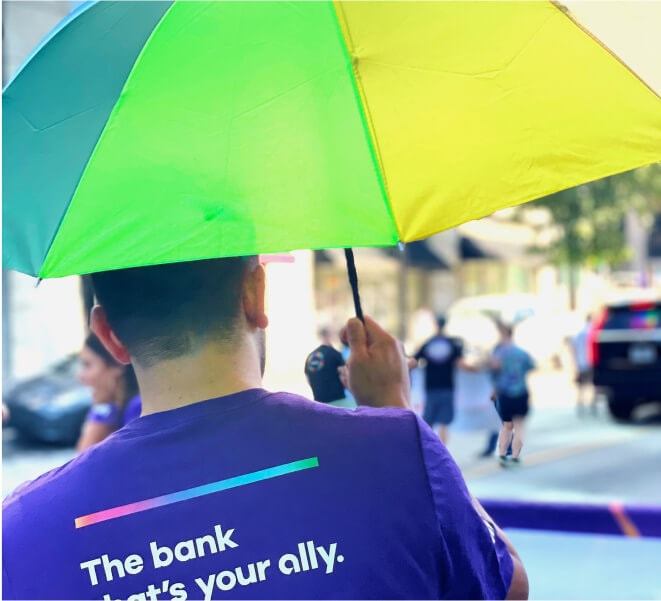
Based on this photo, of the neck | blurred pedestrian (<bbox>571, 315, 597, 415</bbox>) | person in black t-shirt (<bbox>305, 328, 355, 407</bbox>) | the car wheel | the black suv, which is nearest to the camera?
the neck

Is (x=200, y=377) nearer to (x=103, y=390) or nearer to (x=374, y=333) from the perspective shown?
(x=374, y=333)

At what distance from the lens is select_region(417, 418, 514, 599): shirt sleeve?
4.59ft

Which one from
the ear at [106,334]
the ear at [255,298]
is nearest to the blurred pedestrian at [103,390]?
the ear at [106,334]

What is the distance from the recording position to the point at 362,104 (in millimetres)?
1571

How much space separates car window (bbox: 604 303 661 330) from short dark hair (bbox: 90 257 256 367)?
462 inches

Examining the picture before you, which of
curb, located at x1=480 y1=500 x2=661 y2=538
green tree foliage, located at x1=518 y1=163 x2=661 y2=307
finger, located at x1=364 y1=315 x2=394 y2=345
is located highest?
green tree foliage, located at x1=518 y1=163 x2=661 y2=307

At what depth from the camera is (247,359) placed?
1530 mm

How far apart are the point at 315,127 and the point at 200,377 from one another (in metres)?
0.45

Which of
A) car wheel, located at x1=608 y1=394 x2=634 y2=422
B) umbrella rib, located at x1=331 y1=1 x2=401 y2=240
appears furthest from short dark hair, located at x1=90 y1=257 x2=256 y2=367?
car wheel, located at x1=608 y1=394 x2=634 y2=422

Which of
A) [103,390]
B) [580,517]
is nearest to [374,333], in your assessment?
[103,390]

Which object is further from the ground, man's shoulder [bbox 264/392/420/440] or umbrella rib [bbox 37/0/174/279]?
umbrella rib [bbox 37/0/174/279]

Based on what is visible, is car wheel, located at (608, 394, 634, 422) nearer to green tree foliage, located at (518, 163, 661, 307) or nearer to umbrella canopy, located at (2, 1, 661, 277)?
green tree foliage, located at (518, 163, 661, 307)

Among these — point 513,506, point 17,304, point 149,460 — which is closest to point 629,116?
point 149,460

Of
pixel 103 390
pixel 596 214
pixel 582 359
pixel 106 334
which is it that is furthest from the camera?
pixel 596 214
